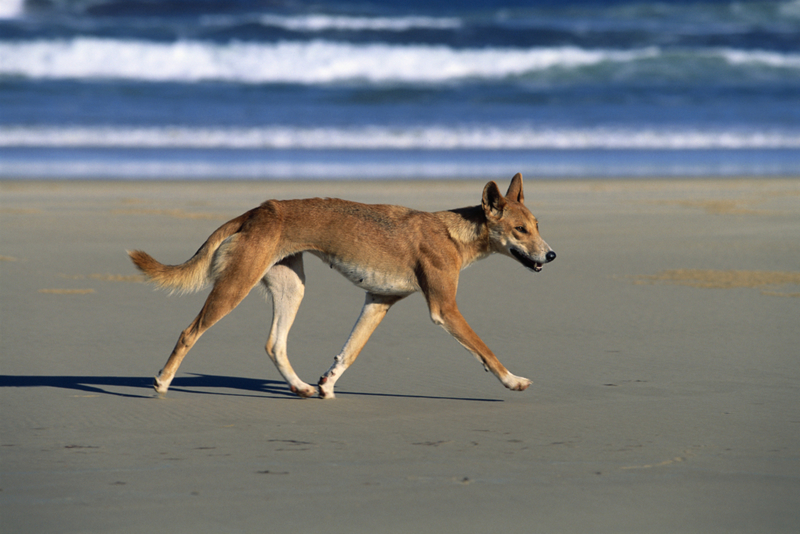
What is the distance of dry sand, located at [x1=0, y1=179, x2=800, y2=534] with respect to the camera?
3.59 m

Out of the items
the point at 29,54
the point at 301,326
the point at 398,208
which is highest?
the point at 29,54

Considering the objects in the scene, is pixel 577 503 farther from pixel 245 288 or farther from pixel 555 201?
pixel 555 201

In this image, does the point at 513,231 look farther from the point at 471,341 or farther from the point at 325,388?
the point at 325,388

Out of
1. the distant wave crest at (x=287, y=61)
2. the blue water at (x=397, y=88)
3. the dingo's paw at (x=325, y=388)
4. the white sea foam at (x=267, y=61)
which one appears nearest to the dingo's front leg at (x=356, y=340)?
the dingo's paw at (x=325, y=388)

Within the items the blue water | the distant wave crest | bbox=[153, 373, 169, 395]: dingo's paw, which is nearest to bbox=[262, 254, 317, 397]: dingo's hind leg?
bbox=[153, 373, 169, 395]: dingo's paw

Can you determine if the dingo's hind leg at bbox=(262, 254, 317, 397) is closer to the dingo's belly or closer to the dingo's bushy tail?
the dingo's belly

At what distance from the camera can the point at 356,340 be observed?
5.46m

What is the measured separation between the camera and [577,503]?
143 inches

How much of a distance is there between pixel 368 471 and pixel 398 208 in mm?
2057

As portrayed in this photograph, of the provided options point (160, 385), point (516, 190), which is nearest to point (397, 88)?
point (516, 190)

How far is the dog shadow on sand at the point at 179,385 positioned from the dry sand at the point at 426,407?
23mm

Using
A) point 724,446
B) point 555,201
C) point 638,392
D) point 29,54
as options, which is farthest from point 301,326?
point 29,54

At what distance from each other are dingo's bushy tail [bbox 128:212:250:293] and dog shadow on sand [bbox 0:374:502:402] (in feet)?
1.82

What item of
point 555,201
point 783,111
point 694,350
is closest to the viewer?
point 694,350
